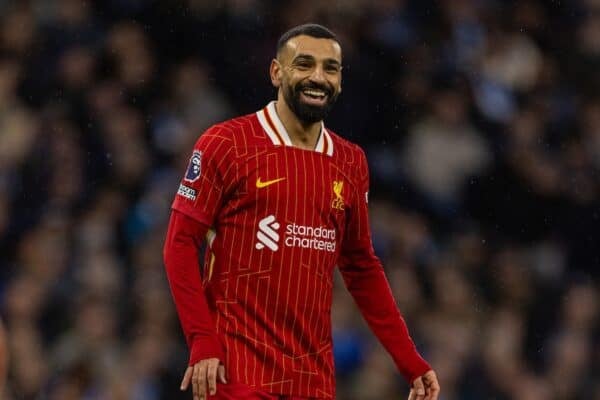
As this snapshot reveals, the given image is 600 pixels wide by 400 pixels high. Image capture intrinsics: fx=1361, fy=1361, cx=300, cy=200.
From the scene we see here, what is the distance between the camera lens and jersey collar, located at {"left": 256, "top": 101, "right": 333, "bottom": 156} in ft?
16.1

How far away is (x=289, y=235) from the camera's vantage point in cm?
479

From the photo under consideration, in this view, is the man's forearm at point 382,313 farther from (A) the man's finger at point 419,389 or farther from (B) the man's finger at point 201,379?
(B) the man's finger at point 201,379

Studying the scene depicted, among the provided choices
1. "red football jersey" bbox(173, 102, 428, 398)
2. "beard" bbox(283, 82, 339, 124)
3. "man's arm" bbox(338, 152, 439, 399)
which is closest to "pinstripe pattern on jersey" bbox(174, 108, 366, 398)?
"red football jersey" bbox(173, 102, 428, 398)

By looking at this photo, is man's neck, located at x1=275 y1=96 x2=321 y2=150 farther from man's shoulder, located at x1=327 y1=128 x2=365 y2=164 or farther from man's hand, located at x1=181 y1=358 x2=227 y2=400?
man's hand, located at x1=181 y1=358 x2=227 y2=400

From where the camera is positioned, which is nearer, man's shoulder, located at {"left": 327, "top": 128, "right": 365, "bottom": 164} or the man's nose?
the man's nose

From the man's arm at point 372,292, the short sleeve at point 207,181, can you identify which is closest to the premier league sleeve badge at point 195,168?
the short sleeve at point 207,181

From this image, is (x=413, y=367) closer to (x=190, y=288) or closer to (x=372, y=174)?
(x=190, y=288)

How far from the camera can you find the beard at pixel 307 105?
4.87 metres

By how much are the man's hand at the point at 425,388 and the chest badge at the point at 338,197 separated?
71cm

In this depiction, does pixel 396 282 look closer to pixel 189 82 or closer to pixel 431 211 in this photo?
pixel 431 211

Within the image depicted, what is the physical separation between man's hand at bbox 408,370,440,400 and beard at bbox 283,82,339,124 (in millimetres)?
1043

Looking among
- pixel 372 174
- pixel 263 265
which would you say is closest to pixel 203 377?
pixel 263 265

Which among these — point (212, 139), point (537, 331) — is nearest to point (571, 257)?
point (537, 331)

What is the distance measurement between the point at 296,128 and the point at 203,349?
2.94 ft
